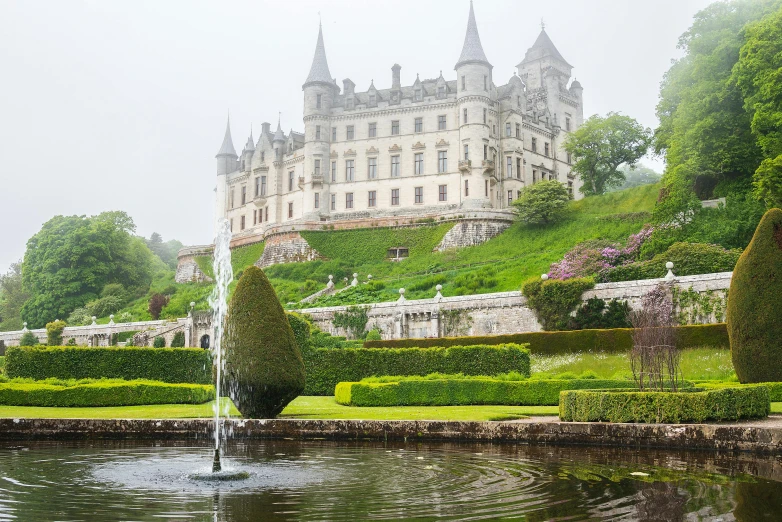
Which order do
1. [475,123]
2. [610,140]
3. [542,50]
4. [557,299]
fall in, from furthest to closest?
[542,50] → [475,123] → [610,140] → [557,299]

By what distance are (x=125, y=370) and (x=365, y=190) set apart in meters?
43.7

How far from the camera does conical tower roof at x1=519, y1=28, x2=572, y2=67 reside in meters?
78.5

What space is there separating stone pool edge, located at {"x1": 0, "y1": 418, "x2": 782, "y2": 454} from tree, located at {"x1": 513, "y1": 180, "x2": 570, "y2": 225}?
42074 millimetres

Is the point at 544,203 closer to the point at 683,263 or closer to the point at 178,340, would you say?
the point at 683,263

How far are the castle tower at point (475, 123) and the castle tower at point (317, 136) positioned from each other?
1201 centimetres

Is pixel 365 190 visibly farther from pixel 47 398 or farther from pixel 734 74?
pixel 47 398

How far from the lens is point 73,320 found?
5934 centimetres

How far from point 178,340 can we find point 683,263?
2877cm

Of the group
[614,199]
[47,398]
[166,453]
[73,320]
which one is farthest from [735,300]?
[73,320]

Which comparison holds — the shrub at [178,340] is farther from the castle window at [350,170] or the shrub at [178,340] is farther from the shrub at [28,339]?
the castle window at [350,170]

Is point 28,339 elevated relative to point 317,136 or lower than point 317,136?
lower

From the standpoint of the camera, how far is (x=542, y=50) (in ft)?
258

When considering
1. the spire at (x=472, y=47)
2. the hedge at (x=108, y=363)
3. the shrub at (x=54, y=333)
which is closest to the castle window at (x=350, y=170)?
the spire at (x=472, y=47)

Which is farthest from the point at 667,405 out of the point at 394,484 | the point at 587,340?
the point at 587,340
